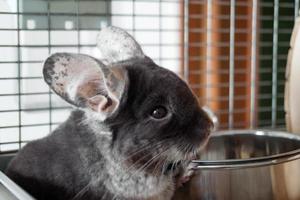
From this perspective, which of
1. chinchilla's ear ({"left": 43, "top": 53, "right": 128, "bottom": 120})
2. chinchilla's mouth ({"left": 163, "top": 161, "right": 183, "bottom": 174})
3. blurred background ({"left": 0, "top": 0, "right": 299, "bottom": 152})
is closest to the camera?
chinchilla's ear ({"left": 43, "top": 53, "right": 128, "bottom": 120})

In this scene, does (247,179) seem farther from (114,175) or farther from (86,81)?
(86,81)

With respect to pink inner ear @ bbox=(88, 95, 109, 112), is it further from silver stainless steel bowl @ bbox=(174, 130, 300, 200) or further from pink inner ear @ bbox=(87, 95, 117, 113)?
silver stainless steel bowl @ bbox=(174, 130, 300, 200)

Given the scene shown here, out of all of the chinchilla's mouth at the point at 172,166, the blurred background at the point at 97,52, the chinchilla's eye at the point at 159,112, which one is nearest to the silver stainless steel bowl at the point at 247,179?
the chinchilla's mouth at the point at 172,166

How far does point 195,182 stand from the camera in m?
0.97

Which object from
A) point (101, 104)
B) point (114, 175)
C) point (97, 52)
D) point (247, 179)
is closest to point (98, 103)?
point (101, 104)

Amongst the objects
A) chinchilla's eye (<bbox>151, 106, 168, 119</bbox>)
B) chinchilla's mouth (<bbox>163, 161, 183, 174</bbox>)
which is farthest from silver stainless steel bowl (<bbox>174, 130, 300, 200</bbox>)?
chinchilla's eye (<bbox>151, 106, 168, 119</bbox>)

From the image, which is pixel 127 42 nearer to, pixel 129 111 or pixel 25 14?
pixel 129 111

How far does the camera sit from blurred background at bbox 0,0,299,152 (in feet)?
3.96

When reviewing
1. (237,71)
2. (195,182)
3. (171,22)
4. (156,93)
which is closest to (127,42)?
(156,93)

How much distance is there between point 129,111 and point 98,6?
75 centimetres

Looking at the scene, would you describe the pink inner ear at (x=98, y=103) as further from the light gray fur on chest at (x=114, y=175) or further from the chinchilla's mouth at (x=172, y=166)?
the chinchilla's mouth at (x=172, y=166)

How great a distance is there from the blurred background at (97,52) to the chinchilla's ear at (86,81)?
17.8 inches

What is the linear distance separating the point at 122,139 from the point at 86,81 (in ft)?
0.39

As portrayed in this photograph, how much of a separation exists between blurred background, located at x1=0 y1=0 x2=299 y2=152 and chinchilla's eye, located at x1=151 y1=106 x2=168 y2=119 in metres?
0.48
